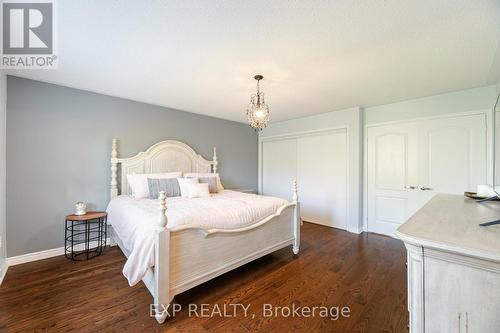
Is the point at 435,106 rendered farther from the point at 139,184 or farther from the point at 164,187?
the point at 139,184

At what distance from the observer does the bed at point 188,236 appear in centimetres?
158

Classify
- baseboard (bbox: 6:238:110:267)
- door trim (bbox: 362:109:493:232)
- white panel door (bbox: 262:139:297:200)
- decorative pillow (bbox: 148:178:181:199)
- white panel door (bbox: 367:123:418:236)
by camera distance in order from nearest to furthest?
baseboard (bbox: 6:238:110:267), door trim (bbox: 362:109:493:232), decorative pillow (bbox: 148:178:181:199), white panel door (bbox: 367:123:418:236), white panel door (bbox: 262:139:297:200)

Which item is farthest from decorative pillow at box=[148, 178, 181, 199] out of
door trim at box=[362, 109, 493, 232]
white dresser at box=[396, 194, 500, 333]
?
door trim at box=[362, 109, 493, 232]

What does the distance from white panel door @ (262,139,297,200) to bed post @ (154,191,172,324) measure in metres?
3.60

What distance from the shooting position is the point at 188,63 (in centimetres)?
217

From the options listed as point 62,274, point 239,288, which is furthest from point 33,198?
point 239,288

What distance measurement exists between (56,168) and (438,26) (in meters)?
4.37

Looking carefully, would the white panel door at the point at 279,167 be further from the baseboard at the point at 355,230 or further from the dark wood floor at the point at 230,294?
the dark wood floor at the point at 230,294

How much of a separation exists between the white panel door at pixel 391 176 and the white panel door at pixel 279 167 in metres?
1.61

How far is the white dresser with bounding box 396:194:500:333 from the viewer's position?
699mm

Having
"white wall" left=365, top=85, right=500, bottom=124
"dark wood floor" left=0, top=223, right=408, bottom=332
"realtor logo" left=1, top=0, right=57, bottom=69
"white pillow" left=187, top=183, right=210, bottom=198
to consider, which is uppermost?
"realtor logo" left=1, top=0, right=57, bottom=69

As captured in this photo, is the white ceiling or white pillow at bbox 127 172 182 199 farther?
white pillow at bbox 127 172 182 199

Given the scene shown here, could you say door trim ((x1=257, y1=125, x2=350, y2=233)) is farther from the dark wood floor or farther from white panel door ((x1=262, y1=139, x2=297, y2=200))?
the dark wood floor

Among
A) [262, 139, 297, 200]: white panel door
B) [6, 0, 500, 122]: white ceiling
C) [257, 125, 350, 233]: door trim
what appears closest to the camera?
[6, 0, 500, 122]: white ceiling
